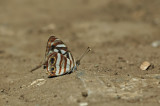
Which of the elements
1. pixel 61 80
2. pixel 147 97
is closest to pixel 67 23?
pixel 61 80

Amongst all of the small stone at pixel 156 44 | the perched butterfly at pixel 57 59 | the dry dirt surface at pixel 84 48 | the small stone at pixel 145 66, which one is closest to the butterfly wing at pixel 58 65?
the perched butterfly at pixel 57 59

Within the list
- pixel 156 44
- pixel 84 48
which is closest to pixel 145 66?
pixel 156 44

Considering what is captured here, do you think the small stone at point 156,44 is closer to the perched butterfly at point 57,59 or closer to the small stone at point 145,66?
A: the small stone at point 145,66

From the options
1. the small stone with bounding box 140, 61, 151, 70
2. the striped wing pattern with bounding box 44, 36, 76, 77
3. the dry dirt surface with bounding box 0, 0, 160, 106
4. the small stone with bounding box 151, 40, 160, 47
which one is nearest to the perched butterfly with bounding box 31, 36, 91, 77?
the striped wing pattern with bounding box 44, 36, 76, 77

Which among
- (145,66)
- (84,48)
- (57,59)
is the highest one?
(84,48)

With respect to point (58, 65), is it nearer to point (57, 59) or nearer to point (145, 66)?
point (57, 59)

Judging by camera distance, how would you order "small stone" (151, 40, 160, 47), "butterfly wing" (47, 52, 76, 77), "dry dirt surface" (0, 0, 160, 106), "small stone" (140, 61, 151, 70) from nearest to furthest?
"dry dirt surface" (0, 0, 160, 106)
"butterfly wing" (47, 52, 76, 77)
"small stone" (140, 61, 151, 70)
"small stone" (151, 40, 160, 47)

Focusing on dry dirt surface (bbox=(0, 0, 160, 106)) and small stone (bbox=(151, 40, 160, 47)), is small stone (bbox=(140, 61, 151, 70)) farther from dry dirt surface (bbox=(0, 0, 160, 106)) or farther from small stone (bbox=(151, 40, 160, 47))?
small stone (bbox=(151, 40, 160, 47))
